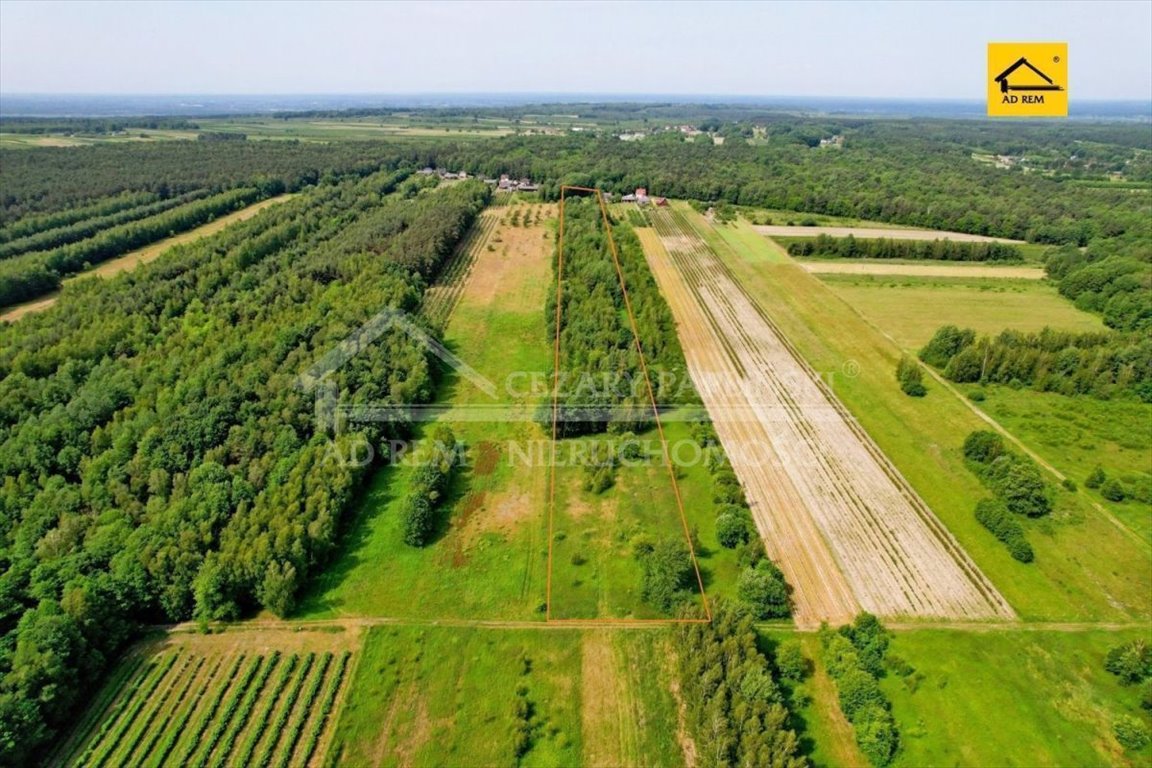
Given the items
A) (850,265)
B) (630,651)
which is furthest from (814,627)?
(850,265)

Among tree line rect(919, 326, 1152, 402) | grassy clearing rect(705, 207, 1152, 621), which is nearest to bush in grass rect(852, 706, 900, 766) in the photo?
grassy clearing rect(705, 207, 1152, 621)

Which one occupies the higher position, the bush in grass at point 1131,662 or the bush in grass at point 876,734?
the bush in grass at point 1131,662

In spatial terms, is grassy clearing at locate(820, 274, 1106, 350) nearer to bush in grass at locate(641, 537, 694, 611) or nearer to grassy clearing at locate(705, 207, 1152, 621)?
grassy clearing at locate(705, 207, 1152, 621)

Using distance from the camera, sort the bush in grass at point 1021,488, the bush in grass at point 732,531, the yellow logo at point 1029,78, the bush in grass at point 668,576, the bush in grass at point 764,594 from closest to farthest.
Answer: the bush in grass at point 764,594, the bush in grass at point 668,576, the bush in grass at point 732,531, the bush in grass at point 1021,488, the yellow logo at point 1029,78

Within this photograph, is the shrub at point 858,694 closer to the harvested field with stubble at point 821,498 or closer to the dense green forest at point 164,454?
the harvested field with stubble at point 821,498

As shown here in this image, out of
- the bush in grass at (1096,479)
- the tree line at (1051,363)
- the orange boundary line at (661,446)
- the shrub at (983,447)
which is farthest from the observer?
the tree line at (1051,363)

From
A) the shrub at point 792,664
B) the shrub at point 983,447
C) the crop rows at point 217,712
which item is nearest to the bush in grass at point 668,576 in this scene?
the shrub at point 792,664

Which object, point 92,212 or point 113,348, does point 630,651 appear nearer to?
point 113,348
